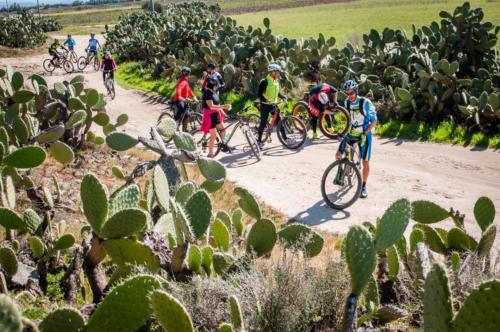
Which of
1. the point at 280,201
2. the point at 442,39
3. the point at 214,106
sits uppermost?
the point at 442,39

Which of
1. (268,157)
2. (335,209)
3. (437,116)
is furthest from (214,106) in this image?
(437,116)

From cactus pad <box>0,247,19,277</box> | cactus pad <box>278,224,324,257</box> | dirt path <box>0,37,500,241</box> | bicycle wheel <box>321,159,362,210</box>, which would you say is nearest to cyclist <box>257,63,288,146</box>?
dirt path <box>0,37,500,241</box>

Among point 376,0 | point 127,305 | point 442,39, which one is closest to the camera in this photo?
point 127,305

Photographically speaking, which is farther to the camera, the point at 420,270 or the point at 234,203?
the point at 234,203

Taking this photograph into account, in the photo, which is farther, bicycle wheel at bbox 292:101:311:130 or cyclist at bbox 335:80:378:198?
bicycle wheel at bbox 292:101:311:130

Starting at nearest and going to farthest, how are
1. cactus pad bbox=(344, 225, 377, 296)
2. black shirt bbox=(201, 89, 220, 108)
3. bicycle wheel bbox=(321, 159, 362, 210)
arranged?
cactus pad bbox=(344, 225, 377, 296) → bicycle wheel bbox=(321, 159, 362, 210) → black shirt bbox=(201, 89, 220, 108)

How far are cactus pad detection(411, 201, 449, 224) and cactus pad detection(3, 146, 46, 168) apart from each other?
402 cm

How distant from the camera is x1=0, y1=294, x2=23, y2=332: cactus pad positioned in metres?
1.89

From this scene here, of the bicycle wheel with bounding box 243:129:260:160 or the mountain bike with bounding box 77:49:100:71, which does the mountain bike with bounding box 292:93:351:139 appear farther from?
the mountain bike with bounding box 77:49:100:71

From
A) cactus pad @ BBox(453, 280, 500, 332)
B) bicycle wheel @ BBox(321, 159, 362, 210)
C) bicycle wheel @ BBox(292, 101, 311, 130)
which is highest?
cactus pad @ BBox(453, 280, 500, 332)

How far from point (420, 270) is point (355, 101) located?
546 cm

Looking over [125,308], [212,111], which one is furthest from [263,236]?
[212,111]

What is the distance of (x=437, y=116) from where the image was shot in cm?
1333

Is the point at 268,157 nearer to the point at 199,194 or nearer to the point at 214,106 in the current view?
the point at 214,106
